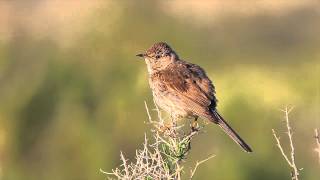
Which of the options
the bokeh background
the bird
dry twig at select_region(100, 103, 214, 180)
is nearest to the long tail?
the bird

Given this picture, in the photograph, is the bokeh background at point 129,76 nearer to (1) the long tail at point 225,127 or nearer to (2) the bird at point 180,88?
(2) the bird at point 180,88

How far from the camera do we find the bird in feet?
23.1

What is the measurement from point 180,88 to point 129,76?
7.15m

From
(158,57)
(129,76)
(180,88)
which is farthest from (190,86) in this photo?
(129,76)

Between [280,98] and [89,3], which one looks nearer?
[280,98]

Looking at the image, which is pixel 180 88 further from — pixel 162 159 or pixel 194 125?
pixel 162 159

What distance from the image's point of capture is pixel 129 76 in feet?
47.6

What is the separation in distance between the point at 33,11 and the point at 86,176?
169 inches

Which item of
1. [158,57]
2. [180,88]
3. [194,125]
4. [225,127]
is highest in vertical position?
[158,57]

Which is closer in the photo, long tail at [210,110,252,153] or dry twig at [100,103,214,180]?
dry twig at [100,103,214,180]

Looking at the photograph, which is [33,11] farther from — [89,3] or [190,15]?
[190,15]

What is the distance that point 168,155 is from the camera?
518cm

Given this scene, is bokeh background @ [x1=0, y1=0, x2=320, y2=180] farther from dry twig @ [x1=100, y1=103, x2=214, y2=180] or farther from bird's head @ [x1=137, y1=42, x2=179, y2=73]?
dry twig @ [x1=100, y1=103, x2=214, y2=180]

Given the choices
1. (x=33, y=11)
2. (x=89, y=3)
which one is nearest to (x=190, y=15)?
(x=89, y=3)
